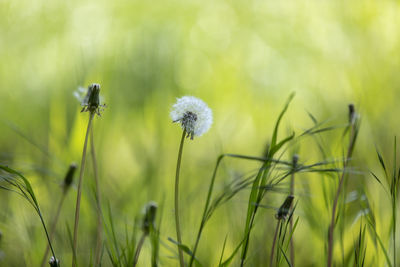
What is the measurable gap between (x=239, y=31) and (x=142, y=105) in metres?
0.71

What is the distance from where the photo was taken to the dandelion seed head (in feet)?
1.92

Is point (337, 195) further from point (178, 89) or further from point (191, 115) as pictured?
point (178, 89)

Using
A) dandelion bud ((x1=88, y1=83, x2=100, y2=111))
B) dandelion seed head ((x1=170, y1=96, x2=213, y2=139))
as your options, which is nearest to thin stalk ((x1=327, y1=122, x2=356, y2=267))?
dandelion seed head ((x1=170, y1=96, x2=213, y2=139))

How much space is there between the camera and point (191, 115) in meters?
0.59

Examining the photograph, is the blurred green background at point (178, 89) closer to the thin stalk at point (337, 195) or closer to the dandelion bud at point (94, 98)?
the thin stalk at point (337, 195)

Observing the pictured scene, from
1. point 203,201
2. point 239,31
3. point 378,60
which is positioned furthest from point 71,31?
point 378,60

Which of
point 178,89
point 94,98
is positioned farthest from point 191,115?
point 178,89

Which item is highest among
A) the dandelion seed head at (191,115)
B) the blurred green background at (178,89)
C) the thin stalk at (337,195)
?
the blurred green background at (178,89)

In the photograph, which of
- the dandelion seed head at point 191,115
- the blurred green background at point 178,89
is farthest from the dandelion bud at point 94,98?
the blurred green background at point 178,89

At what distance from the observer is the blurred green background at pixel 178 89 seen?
1002mm

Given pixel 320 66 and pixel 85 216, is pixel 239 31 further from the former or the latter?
pixel 85 216

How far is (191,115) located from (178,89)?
91 cm

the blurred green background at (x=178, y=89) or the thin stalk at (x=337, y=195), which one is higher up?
the blurred green background at (x=178, y=89)

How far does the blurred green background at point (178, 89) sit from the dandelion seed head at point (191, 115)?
0.87 feet
